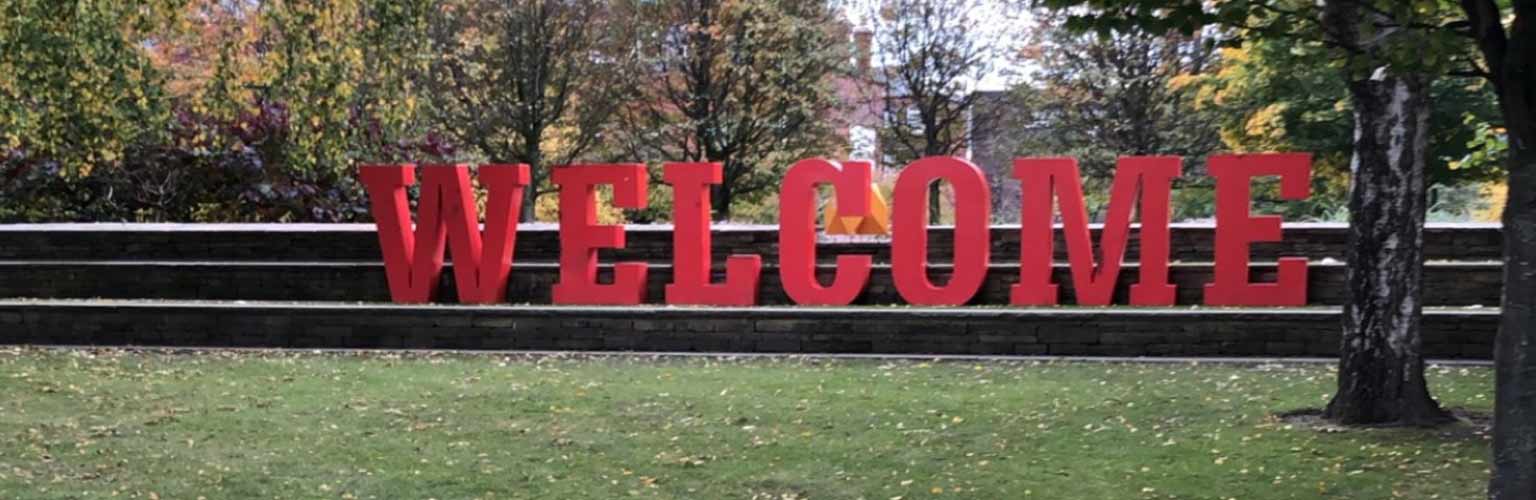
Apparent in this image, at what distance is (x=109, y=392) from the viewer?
9852 mm

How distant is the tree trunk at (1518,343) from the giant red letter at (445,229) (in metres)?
10.2

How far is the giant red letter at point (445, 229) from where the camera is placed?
13.4 metres

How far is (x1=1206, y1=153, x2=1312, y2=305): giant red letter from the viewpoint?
12047 millimetres

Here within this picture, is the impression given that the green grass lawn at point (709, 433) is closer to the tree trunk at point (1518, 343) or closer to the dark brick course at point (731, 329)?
the dark brick course at point (731, 329)

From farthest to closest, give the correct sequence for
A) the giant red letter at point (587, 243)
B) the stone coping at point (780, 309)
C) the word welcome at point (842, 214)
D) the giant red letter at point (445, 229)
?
the giant red letter at point (445, 229) → the giant red letter at point (587, 243) → the word welcome at point (842, 214) → the stone coping at point (780, 309)

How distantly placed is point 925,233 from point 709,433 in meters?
5.13

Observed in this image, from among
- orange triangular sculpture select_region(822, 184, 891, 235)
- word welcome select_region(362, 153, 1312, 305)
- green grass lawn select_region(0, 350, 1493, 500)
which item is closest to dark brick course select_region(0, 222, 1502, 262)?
orange triangular sculpture select_region(822, 184, 891, 235)

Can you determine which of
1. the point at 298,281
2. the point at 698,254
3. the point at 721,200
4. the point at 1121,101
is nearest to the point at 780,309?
the point at 698,254

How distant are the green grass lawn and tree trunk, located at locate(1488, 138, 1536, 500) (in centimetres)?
201

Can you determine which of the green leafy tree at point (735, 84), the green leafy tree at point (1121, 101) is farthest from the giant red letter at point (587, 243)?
the green leafy tree at point (1121, 101)

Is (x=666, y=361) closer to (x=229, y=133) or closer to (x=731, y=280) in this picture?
(x=731, y=280)

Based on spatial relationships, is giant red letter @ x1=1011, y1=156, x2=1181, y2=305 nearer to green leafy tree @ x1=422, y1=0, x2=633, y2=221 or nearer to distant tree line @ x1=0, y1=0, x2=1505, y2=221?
distant tree line @ x1=0, y1=0, x2=1505, y2=221

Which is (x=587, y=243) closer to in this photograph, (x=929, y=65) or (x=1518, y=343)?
(x=1518, y=343)

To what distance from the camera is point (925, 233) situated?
1279 cm
